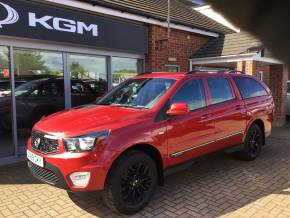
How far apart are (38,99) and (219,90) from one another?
3951 mm

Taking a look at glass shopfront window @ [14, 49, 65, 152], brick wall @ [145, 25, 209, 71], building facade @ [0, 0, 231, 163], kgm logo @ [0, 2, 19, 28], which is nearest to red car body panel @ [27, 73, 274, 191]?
building facade @ [0, 0, 231, 163]

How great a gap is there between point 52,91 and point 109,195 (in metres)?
4.00

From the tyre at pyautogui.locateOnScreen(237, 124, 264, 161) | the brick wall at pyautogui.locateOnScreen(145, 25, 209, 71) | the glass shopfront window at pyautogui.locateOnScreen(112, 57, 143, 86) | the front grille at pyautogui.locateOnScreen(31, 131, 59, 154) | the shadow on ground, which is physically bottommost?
the shadow on ground

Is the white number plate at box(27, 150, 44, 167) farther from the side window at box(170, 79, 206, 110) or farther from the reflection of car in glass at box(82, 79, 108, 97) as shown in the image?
the reflection of car in glass at box(82, 79, 108, 97)

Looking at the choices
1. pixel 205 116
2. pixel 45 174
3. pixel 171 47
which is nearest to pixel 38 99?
pixel 45 174

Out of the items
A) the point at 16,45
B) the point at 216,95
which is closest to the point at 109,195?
the point at 216,95

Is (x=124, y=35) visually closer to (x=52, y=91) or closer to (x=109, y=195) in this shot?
(x=52, y=91)

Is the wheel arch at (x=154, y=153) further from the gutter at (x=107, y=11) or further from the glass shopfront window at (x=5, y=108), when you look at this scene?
the glass shopfront window at (x=5, y=108)

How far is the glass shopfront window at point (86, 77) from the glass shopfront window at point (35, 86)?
35 centimetres

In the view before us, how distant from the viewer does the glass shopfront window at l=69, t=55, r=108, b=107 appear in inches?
291

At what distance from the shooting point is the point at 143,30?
8555 mm

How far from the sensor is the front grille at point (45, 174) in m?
3.72

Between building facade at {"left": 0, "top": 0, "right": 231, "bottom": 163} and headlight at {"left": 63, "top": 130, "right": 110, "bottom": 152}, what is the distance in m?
2.65

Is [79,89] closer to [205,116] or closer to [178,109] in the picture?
[205,116]
